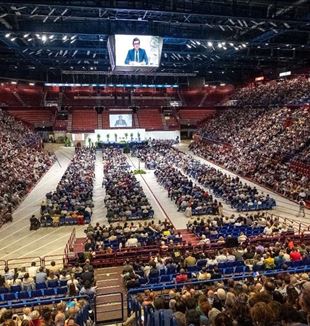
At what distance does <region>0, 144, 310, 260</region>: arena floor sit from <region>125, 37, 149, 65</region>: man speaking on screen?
348 inches

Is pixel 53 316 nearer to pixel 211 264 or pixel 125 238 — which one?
pixel 211 264

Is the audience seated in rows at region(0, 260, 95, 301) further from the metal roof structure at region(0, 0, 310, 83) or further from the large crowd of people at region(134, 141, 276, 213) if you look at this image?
the metal roof structure at region(0, 0, 310, 83)

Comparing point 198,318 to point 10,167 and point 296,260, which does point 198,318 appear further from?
point 10,167

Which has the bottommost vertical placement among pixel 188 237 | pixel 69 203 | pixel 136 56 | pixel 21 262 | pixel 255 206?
pixel 21 262

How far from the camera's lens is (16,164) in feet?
99.2

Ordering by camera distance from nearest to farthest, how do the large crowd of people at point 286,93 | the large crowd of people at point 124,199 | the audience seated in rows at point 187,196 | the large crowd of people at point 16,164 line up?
the large crowd of people at point 124,199
the audience seated in rows at point 187,196
the large crowd of people at point 16,164
the large crowd of people at point 286,93

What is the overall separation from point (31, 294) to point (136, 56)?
15872 mm

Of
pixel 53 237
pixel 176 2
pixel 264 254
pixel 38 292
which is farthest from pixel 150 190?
pixel 38 292

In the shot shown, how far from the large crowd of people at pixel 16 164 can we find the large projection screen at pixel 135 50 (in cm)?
1059

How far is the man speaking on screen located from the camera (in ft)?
71.9

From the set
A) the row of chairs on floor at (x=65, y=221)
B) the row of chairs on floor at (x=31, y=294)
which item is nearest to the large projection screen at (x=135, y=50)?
the row of chairs on floor at (x=65, y=221)

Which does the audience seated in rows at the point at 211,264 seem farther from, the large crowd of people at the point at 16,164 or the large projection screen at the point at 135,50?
the large projection screen at the point at 135,50

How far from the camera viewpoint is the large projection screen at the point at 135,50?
21.7m

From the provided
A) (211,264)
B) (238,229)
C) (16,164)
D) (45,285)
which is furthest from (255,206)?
(16,164)
